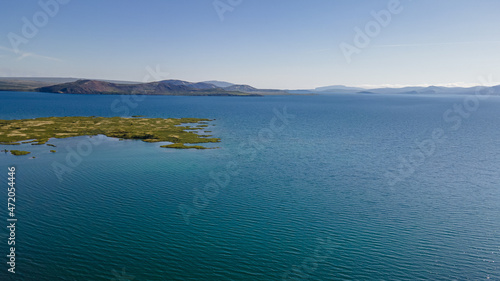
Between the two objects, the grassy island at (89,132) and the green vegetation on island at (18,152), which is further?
the grassy island at (89,132)

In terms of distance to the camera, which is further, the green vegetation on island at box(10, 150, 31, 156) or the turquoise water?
the green vegetation on island at box(10, 150, 31, 156)

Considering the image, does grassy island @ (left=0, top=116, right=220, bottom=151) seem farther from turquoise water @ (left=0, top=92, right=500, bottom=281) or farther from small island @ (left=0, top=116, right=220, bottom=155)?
turquoise water @ (left=0, top=92, right=500, bottom=281)

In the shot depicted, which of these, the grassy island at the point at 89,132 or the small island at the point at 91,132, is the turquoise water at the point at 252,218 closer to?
the small island at the point at 91,132

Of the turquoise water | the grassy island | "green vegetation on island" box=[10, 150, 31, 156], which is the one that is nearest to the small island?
the grassy island

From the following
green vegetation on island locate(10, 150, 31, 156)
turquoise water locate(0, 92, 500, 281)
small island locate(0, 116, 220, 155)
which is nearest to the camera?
turquoise water locate(0, 92, 500, 281)

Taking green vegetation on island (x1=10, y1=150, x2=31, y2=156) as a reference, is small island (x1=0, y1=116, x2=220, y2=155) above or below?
above

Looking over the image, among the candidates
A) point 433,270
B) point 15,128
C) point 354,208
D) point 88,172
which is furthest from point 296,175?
point 15,128

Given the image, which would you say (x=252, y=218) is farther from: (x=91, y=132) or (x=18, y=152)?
(x=91, y=132)

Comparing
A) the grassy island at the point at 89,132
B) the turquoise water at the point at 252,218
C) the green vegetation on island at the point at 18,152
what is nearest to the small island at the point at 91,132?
the grassy island at the point at 89,132

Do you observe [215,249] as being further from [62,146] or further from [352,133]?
[352,133]
